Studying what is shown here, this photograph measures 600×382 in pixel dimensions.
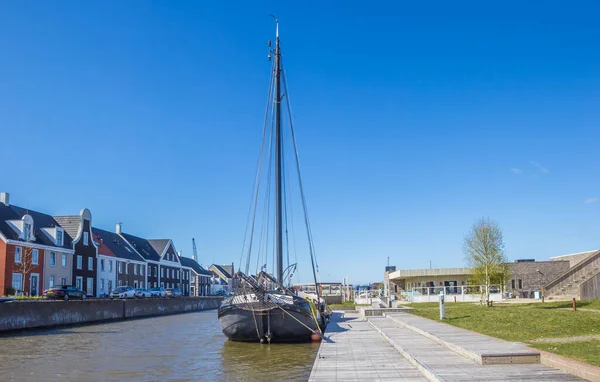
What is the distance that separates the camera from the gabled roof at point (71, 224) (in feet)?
193

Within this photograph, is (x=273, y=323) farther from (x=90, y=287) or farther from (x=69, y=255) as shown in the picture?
(x=90, y=287)

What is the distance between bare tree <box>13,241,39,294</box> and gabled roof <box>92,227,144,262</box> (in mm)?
17261

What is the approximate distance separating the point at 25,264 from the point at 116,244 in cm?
2761

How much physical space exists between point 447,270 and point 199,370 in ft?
146

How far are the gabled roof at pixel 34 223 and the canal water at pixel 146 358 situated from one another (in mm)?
21809

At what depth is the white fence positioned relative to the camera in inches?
1863

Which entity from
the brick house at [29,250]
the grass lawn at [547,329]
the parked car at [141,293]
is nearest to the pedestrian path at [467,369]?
the grass lawn at [547,329]

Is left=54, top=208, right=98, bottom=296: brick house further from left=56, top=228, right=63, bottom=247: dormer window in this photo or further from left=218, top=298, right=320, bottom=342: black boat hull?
left=218, top=298, right=320, bottom=342: black boat hull

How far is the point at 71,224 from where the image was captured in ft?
196

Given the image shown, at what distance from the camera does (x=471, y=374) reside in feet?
36.6

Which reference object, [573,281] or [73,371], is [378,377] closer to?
[73,371]

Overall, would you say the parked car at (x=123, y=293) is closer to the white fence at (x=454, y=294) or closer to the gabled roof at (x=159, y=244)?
the gabled roof at (x=159, y=244)

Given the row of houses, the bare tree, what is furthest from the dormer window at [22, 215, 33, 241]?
the bare tree

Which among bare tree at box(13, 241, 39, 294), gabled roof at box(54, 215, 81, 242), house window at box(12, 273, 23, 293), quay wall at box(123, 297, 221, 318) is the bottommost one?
quay wall at box(123, 297, 221, 318)
